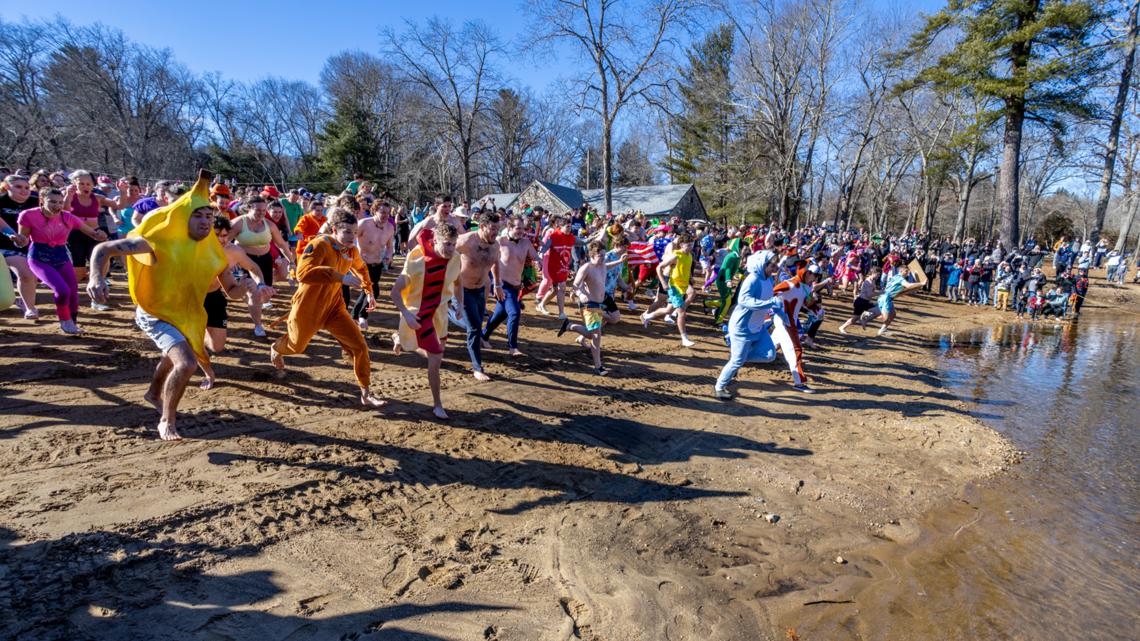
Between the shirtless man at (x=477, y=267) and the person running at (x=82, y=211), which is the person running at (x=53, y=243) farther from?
the shirtless man at (x=477, y=267)

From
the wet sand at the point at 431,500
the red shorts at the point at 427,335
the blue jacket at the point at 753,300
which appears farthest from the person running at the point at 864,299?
the red shorts at the point at 427,335

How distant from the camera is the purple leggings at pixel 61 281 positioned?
6.34 meters

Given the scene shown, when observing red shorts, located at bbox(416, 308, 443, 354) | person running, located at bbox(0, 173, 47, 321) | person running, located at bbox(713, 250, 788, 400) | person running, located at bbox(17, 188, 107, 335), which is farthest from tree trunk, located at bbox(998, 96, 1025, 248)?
person running, located at bbox(0, 173, 47, 321)

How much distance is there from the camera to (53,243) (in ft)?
20.6

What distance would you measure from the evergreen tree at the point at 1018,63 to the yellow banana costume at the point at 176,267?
2686cm

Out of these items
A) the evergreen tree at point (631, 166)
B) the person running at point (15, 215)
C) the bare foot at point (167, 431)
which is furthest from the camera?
the evergreen tree at point (631, 166)

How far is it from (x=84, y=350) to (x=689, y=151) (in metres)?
44.1

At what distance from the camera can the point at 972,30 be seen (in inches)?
891

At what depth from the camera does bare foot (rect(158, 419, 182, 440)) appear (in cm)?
439

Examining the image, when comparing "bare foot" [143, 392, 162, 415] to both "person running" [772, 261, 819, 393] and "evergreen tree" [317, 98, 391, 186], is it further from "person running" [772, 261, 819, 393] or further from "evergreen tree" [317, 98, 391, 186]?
"evergreen tree" [317, 98, 391, 186]

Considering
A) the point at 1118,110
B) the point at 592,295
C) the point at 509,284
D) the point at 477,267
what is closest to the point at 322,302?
the point at 477,267

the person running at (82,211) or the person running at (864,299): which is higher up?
the person running at (82,211)

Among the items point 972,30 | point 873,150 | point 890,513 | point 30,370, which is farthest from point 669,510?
point 873,150

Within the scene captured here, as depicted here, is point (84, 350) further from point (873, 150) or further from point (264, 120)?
point (264, 120)
